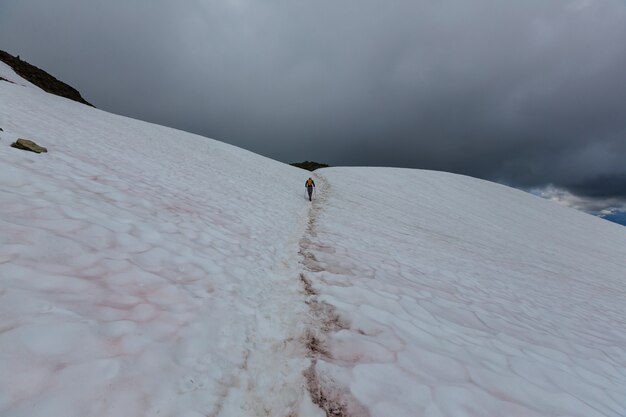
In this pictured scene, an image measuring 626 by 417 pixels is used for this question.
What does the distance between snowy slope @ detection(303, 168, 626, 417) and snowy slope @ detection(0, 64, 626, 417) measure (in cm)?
3

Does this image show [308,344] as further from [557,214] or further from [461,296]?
[557,214]

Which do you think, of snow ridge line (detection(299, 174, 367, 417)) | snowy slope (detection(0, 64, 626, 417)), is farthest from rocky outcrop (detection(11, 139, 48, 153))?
snow ridge line (detection(299, 174, 367, 417))

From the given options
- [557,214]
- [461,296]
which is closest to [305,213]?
[461,296]

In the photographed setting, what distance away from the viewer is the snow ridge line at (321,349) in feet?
7.01

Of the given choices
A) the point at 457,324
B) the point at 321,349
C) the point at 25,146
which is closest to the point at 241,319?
the point at 321,349

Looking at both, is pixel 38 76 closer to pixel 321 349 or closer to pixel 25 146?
pixel 25 146

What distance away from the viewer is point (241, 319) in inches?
120

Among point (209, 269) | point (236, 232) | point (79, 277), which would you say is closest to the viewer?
point (79, 277)

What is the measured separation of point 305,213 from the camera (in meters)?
10.2

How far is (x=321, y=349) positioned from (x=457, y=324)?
232 cm

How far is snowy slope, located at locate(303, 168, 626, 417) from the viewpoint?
8.06 ft

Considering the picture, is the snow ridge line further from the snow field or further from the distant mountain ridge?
the distant mountain ridge

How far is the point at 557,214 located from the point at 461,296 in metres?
29.3

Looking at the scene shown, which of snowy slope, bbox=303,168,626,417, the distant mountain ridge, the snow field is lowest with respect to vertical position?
the snow field
